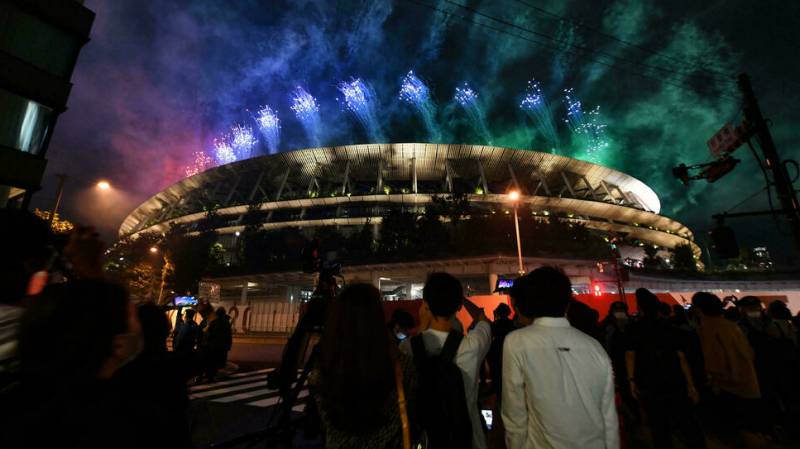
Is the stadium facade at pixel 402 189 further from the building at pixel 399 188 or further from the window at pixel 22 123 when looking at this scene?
the window at pixel 22 123

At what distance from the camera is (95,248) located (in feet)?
7.30

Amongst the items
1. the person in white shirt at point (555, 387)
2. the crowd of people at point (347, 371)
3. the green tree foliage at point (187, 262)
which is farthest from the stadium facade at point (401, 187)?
the person in white shirt at point (555, 387)

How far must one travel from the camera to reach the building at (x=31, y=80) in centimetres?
1277

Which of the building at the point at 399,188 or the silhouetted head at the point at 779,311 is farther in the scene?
the building at the point at 399,188

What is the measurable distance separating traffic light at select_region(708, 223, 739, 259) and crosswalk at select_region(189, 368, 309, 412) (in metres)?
10.1

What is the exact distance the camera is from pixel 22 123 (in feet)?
43.8

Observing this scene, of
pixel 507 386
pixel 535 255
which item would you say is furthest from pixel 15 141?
pixel 535 255

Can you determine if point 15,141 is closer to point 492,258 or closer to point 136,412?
point 136,412

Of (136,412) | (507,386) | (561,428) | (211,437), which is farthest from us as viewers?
(211,437)

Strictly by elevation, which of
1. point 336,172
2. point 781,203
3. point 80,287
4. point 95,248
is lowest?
point 80,287

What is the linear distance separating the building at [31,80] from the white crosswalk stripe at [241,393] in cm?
1164

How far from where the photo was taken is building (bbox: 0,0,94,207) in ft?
41.9

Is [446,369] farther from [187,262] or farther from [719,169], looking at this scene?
[187,262]

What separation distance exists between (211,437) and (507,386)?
5.35 meters
